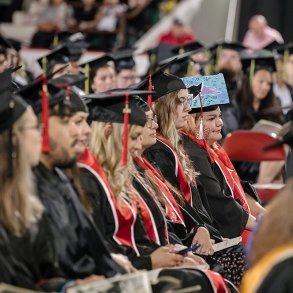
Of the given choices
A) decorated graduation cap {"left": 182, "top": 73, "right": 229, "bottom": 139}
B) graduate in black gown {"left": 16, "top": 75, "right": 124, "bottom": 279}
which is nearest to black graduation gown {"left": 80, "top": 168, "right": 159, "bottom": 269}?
graduate in black gown {"left": 16, "top": 75, "right": 124, "bottom": 279}

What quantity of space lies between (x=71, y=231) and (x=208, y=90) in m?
2.46

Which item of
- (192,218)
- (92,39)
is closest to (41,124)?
(192,218)

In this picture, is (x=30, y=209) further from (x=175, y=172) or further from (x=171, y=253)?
(x=175, y=172)

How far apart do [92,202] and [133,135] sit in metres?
0.47

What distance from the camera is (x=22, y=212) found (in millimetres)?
4840

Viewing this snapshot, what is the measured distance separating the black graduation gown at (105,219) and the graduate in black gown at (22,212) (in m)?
0.61

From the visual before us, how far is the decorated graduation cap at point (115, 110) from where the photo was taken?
5.87 metres

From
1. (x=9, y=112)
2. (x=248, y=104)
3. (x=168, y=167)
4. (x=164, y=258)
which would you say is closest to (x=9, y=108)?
(x=9, y=112)

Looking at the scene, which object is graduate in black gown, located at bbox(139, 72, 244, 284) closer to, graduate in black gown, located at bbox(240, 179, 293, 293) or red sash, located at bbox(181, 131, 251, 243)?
red sash, located at bbox(181, 131, 251, 243)

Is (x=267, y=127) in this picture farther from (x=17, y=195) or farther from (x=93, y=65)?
(x=17, y=195)

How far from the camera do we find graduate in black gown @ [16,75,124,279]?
16.7 ft

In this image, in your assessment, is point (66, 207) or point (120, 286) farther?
point (66, 207)

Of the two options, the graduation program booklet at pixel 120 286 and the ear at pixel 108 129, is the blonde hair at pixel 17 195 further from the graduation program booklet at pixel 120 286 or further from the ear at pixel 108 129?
the ear at pixel 108 129

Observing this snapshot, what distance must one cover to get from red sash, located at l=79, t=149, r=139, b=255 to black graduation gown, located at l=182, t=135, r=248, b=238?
138cm
